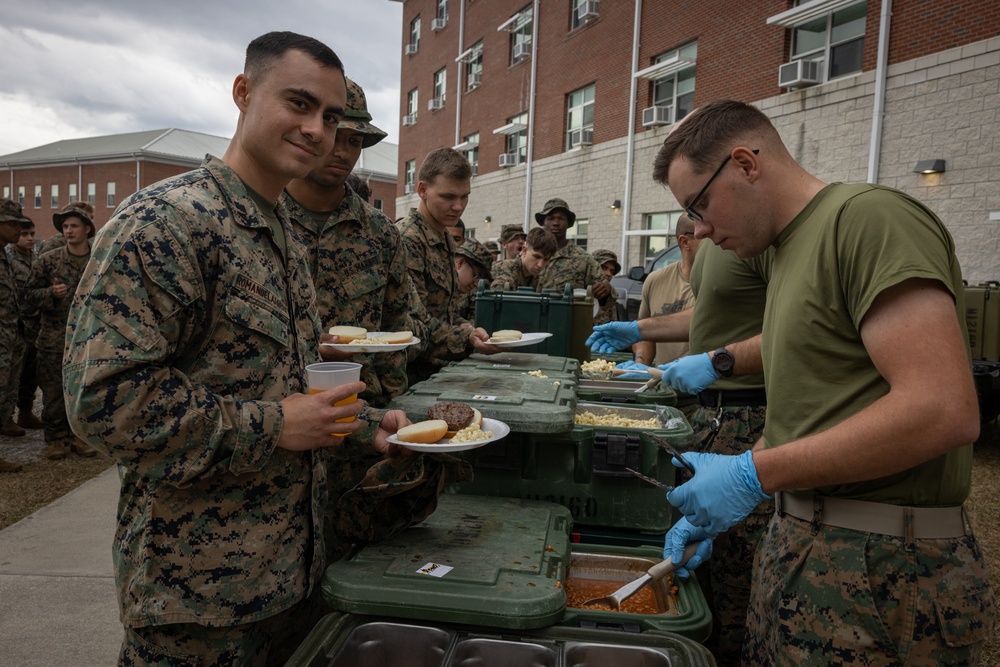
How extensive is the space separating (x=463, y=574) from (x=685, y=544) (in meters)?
0.81

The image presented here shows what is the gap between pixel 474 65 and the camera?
78.4 feet

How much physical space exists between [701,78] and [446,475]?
Answer: 13.9m

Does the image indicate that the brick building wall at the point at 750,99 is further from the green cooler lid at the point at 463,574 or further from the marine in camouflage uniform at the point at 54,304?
the marine in camouflage uniform at the point at 54,304

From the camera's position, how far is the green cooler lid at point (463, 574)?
5.36ft

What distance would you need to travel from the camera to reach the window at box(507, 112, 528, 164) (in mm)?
20516

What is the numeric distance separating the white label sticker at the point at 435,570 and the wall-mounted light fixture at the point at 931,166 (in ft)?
34.4

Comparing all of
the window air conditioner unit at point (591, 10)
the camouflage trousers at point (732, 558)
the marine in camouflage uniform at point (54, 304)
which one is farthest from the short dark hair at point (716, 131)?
the window air conditioner unit at point (591, 10)

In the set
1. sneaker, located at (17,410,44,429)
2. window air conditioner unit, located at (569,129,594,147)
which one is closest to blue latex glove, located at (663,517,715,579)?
sneaker, located at (17,410,44,429)

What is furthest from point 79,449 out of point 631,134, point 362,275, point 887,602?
point 631,134

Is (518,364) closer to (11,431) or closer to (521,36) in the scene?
(11,431)

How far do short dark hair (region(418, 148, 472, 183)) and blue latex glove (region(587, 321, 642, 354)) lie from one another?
4.32 ft

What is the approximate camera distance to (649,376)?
384cm

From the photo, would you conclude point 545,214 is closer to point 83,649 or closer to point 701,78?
point 83,649

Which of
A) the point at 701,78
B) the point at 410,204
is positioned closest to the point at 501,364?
the point at 701,78
